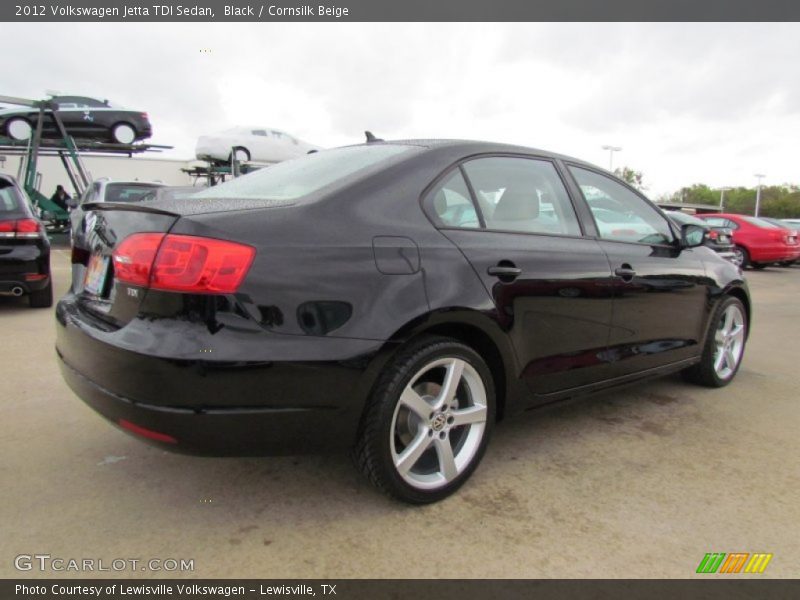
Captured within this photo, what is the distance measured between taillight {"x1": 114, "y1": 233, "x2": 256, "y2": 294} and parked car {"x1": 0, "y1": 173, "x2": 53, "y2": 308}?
4.58 metres

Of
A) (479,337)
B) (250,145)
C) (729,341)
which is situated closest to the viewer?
(479,337)

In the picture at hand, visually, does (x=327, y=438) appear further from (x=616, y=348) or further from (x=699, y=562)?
(x=616, y=348)

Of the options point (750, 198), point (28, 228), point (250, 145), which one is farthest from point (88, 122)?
point (750, 198)

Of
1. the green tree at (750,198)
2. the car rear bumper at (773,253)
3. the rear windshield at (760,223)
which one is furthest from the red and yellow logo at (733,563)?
the green tree at (750,198)

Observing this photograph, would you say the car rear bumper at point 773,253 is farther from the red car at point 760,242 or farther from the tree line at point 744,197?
the tree line at point 744,197

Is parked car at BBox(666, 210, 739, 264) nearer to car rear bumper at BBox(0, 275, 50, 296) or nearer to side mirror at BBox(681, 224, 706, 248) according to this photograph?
side mirror at BBox(681, 224, 706, 248)

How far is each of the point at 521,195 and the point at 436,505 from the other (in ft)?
4.85

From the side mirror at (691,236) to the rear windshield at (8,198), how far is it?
5825mm

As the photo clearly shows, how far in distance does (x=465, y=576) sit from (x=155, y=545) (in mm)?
1065

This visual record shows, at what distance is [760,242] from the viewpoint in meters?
13.5

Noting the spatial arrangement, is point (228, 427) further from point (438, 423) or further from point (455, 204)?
point (455, 204)

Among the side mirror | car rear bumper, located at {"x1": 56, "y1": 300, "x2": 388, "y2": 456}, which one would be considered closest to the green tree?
the side mirror

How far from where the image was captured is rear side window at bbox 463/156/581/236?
2.62 m
